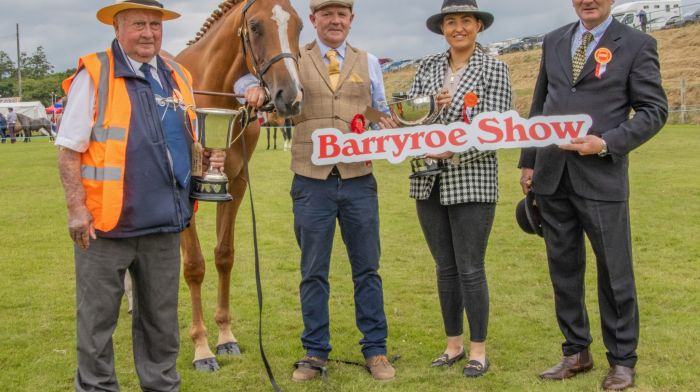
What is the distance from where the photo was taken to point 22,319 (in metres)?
6.12

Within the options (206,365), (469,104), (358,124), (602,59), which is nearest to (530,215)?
(469,104)

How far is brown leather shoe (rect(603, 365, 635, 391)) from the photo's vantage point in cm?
414

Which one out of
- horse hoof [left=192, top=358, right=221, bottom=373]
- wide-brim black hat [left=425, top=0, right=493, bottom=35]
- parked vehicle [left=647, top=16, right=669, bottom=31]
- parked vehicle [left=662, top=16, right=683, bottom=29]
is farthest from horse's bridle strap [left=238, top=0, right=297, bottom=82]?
parked vehicle [left=647, top=16, right=669, bottom=31]

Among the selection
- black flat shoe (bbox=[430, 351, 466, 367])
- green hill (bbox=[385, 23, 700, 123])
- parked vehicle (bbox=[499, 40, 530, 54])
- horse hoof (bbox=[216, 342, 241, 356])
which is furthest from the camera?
parked vehicle (bbox=[499, 40, 530, 54])

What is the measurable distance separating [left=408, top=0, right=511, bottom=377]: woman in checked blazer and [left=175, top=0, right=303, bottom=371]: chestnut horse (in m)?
0.91

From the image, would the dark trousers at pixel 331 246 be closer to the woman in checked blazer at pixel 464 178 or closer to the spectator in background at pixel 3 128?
the woman in checked blazer at pixel 464 178

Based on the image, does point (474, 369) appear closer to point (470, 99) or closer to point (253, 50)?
point (470, 99)

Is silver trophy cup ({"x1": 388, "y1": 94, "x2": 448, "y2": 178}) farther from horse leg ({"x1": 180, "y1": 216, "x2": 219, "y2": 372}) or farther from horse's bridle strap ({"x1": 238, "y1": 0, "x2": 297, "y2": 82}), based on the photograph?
horse leg ({"x1": 180, "y1": 216, "x2": 219, "y2": 372})

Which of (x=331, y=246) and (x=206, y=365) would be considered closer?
(x=331, y=246)

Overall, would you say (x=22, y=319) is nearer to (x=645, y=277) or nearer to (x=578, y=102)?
(x=578, y=102)

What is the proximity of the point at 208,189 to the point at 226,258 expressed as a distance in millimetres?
1875

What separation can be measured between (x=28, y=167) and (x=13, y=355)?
52.3 feet

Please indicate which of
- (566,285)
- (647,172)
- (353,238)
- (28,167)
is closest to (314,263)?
(353,238)

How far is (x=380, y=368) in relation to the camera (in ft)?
14.9
